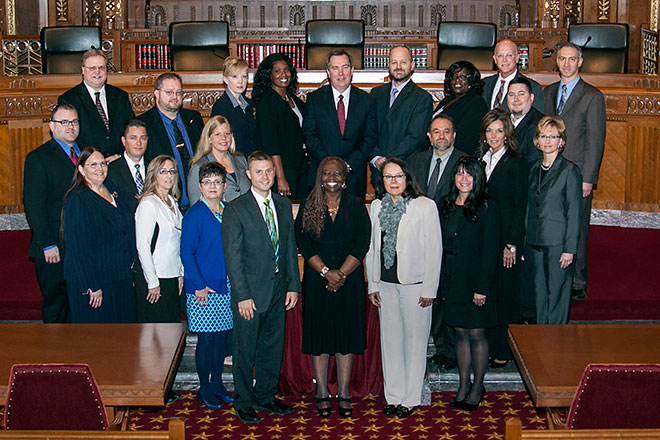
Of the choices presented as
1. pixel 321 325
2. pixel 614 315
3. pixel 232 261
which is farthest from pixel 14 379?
pixel 614 315

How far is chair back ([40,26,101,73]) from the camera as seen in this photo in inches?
347

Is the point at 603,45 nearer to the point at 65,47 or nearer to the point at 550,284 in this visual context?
the point at 550,284

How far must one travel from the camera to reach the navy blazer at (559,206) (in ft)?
16.3

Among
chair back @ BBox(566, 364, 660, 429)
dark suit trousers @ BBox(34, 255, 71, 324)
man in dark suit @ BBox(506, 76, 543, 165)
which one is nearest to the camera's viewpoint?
chair back @ BBox(566, 364, 660, 429)

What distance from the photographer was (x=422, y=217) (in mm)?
4699

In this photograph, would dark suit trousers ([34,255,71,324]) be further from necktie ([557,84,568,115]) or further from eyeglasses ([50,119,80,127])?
necktie ([557,84,568,115])

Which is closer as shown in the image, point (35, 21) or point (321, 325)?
point (321, 325)

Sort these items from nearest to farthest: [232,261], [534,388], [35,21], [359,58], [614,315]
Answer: [534,388]
[232,261]
[614,315]
[359,58]
[35,21]

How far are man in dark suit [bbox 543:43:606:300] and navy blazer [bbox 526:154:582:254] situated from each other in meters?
0.62

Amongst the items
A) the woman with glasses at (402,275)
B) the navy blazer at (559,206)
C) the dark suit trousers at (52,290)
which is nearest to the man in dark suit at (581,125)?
the navy blazer at (559,206)

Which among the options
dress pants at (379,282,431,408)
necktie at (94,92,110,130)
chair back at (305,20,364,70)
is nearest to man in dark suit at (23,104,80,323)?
necktie at (94,92,110,130)

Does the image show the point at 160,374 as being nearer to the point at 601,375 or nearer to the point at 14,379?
the point at 14,379

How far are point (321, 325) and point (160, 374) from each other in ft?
4.44

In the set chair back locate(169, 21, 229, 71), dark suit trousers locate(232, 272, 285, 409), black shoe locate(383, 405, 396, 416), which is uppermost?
chair back locate(169, 21, 229, 71)
